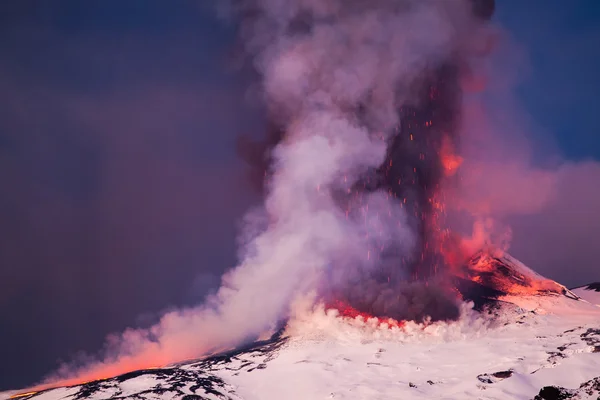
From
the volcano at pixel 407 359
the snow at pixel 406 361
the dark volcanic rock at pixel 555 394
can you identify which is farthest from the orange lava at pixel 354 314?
the dark volcanic rock at pixel 555 394

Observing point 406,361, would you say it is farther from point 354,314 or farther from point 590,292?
point 590,292

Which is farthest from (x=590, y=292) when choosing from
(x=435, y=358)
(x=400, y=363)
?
(x=400, y=363)

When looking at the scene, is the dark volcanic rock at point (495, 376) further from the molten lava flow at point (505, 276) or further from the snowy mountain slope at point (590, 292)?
the snowy mountain slope at point (590, 292)

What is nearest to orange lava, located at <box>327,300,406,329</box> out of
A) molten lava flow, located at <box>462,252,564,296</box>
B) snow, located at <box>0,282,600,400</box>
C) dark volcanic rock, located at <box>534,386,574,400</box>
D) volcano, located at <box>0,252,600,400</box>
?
volcano, located at <box>0,252,600,400</box>

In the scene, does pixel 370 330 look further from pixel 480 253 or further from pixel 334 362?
pixel 480 253

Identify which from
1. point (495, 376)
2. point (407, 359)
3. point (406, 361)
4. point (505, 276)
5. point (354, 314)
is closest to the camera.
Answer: point (495, 376)

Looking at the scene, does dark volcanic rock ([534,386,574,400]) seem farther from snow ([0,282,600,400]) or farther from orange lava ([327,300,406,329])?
orange lava ([327,300,406,329])
